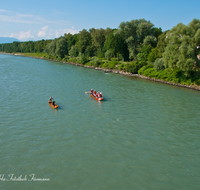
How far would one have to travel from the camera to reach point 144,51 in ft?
227

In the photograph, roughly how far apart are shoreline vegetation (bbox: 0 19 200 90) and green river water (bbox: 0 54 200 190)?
18.3 m

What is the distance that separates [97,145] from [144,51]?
5792 centimetres

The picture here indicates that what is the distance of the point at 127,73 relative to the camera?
67.3 m

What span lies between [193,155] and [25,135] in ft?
58.6

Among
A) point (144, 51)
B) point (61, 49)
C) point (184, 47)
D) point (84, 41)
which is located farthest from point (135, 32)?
point (61, 49)

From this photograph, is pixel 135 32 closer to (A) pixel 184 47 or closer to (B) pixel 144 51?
(B) pixel 144 51

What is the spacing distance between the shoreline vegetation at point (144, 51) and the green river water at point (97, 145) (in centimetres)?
1828

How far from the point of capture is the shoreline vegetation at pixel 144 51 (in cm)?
4597

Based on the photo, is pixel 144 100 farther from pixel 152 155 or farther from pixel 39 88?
pixel 39 88

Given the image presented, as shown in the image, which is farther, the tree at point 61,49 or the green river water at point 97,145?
the tree at point 61,49

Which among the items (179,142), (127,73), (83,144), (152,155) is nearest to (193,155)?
(179,142)

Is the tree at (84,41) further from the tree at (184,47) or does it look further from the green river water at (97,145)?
the green river water at (97,145)

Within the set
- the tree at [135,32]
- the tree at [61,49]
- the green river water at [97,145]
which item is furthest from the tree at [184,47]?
the tree at [61,49]

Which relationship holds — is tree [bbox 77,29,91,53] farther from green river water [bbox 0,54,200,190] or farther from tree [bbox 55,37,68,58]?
green river water [bbox 0,54,200,190]
